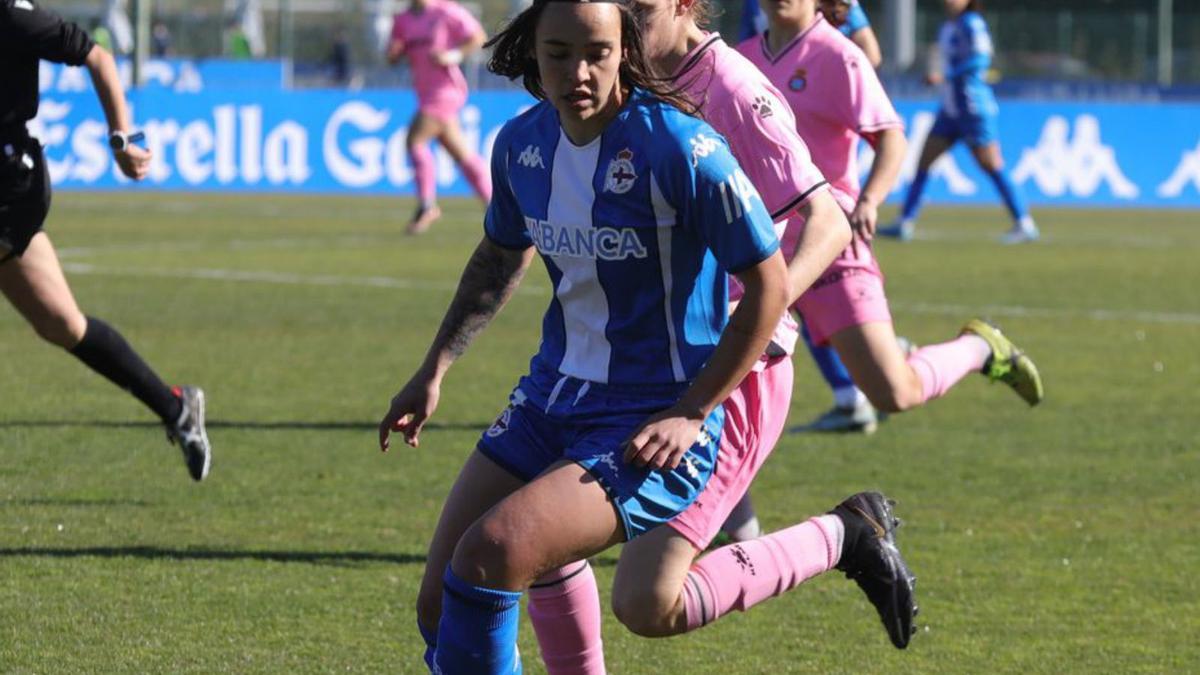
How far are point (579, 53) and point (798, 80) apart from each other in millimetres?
3129

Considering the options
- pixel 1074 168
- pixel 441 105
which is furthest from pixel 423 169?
pixel 1074 168

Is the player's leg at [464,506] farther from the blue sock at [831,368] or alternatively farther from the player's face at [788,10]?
the blue sock at [831,368]

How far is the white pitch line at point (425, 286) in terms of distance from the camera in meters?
14.0

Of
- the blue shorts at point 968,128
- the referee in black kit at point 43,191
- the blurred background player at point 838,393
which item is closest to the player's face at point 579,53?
the referee in black kit at point 43,191

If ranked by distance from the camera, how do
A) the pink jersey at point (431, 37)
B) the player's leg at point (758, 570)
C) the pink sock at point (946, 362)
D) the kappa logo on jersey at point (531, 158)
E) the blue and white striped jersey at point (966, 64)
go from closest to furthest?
the kappa logo on jersey at point (531, 158) < the player's leg at point (758, 570) < the pink sock at point (946, 362) < the blue and white striped jersey at point (966, 64) < the pink jersey at point (431, 37)

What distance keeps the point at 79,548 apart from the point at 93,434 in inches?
93.9

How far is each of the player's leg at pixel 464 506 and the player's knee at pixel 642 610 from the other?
0.33m

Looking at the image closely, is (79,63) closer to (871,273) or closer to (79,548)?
(79,548)

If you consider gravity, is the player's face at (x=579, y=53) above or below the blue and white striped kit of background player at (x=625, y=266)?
above

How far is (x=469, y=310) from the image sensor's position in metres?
4.71

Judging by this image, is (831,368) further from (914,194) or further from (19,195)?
(914,194)

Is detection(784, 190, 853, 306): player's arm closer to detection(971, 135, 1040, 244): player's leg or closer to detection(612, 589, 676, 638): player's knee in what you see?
detection(612, 589, 676, 638): player's knee

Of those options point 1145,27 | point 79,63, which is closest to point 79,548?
point 79,63

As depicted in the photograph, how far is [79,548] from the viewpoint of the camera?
6699mm
